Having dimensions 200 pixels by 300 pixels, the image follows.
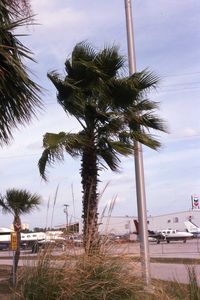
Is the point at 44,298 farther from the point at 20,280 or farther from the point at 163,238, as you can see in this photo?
the point at 163,238

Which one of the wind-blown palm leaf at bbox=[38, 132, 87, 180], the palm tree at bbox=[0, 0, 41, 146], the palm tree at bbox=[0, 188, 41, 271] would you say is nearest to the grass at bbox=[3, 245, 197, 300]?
the palm tree at bbox=[0, 0, 41, 146]

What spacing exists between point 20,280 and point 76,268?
30.6 inches

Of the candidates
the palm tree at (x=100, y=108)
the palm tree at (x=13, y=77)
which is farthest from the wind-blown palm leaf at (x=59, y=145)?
the palm tree at (x=13, y=77)

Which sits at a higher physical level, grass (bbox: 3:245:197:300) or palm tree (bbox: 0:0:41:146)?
palm tree (bbox: 0:0:41:146)

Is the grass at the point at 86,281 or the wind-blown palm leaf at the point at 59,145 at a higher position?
the wind-blown palm leaf at the point at 59,145

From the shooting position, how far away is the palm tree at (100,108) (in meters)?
13.2

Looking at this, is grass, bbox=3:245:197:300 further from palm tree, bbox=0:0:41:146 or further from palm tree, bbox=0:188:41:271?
palm tree, bbox=0:188:41:271

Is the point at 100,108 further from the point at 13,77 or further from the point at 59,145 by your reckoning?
the point at 13,77

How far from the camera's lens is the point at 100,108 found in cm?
1360

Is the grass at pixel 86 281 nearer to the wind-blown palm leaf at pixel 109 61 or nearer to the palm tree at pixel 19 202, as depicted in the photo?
the wind-blown palm leaf at pixel 109 61

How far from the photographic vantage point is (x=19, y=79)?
7.05 meters

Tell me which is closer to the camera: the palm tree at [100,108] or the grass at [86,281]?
the grass at [86,281]

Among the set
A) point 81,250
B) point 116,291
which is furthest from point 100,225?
point 116,291

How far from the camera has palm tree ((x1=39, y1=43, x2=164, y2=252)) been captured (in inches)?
521
